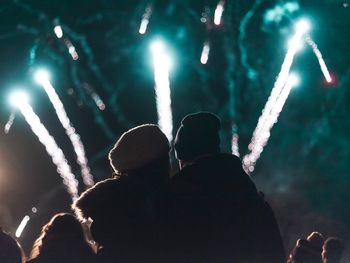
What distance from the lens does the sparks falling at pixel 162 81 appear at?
14.6 m

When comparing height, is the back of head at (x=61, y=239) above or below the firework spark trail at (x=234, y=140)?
above

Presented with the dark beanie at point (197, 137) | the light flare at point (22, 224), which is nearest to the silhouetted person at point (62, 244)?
the dark beanie at point (197, 137)

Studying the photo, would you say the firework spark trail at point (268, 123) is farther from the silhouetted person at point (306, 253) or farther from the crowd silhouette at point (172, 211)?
the crowd silhouette at point (172, 211)

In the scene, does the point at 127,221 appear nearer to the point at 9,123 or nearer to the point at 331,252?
the point at 331,252

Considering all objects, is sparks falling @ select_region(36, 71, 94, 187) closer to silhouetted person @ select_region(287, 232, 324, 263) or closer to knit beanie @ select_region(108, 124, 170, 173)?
silhouetted person @ select_region(287, 232, 324, 263)

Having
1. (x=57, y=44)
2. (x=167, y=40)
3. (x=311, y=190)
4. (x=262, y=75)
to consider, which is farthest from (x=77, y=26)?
(x=311, y=190)

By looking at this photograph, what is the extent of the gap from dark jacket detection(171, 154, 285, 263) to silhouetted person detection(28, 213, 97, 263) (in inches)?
28.5

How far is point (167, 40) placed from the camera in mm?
15898

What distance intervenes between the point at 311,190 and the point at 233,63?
6385 mm

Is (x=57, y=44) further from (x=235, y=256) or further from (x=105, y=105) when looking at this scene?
(x=235, y=256)

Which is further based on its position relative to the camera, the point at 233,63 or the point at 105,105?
the point at 105,105

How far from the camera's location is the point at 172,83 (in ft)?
59.8

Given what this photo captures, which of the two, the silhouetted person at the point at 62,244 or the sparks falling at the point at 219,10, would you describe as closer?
the silhouetted person at the point at 62,244

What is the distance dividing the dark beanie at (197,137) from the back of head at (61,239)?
2.83ft
